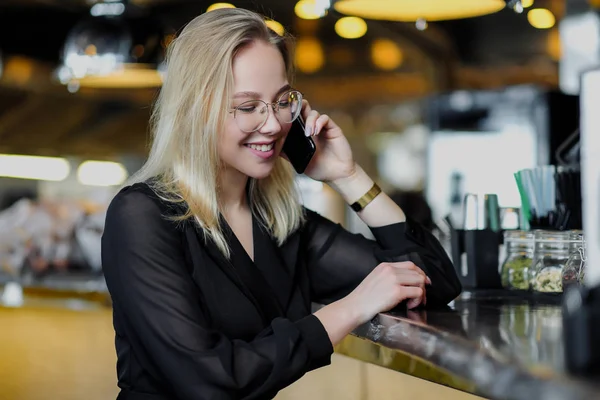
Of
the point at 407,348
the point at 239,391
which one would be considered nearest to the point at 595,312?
the point at 407,348

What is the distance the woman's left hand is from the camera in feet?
7.21

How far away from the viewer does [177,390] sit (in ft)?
5.38

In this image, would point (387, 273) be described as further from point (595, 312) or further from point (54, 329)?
point (54, 329)

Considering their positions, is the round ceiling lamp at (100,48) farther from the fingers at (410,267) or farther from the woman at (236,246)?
the fingers at (410,267)

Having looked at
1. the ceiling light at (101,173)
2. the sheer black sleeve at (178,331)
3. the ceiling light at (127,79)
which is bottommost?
the sheer black sleeve at (178,331)

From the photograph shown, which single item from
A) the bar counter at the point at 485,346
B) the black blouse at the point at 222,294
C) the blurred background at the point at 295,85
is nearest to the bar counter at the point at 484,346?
the bar counter at the point at 485,346

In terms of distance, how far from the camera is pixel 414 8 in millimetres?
3006

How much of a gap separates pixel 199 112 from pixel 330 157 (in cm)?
44

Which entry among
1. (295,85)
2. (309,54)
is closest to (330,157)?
(295,85)

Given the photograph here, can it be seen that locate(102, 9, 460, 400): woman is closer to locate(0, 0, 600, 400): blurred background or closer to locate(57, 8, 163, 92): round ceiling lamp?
locate(0, 0, 600, 400): blurred background

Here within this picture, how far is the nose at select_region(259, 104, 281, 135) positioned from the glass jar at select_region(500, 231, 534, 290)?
0.76 m

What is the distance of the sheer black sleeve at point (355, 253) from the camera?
2.14 metres

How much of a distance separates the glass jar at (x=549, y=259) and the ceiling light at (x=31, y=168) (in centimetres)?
613

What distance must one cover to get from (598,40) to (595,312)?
374 cm
